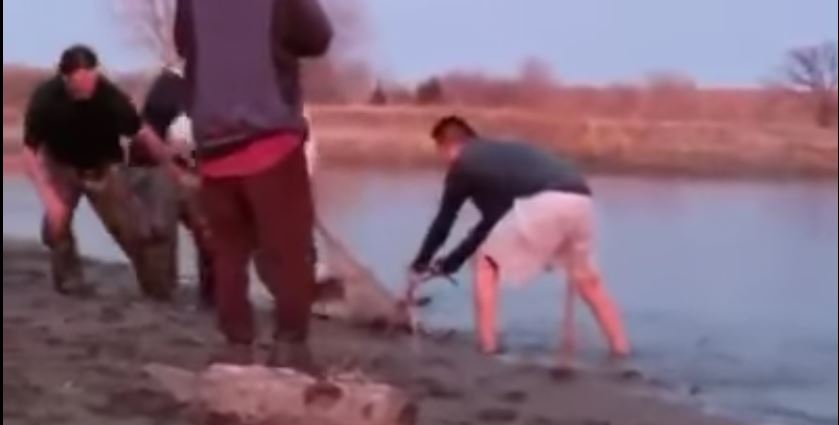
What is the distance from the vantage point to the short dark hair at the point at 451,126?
920cm

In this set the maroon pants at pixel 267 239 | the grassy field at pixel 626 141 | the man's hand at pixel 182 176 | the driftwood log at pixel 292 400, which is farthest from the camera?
the grassy field at pixel 626 141

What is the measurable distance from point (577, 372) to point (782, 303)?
14.8 ft

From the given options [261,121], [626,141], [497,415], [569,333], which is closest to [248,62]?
[261,121]

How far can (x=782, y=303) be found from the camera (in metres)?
13.8

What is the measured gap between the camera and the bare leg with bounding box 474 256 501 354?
9750 millimetres

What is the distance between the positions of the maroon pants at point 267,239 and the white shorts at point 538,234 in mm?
3180

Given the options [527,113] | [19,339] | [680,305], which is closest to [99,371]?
[19,339]

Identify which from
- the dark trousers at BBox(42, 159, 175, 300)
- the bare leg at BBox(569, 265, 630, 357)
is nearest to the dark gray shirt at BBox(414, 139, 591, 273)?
the bare leg at BBox(569, 265, 630, 357)

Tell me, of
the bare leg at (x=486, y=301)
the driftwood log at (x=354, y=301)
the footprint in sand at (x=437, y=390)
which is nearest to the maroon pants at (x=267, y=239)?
the footprint in sand at (x=437, y=390)

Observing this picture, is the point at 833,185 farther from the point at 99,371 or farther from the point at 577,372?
the point at 99,371

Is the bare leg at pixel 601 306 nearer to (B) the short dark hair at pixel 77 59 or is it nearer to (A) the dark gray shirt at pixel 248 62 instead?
(B) the short dark hair at pixel 77 59

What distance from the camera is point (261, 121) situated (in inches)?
232

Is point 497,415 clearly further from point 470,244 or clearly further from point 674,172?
point 674,172

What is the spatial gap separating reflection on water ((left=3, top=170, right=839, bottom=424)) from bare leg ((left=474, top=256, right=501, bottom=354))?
0.51 m
